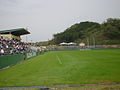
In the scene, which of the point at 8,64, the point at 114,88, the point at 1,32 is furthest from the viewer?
the point at 1,32

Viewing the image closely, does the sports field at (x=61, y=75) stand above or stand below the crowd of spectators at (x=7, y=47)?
below

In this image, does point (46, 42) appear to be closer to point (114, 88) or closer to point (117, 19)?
point (117, 19)

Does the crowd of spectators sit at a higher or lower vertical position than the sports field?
higher

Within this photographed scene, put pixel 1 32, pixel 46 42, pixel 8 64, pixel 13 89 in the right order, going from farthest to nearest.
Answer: pixel 46 42 < pixel 1 32 < pixel 8 64 < pixel 13 89

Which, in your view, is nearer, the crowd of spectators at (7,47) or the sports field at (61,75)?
the sports field at (61,75)

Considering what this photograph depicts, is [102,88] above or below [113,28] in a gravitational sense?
below

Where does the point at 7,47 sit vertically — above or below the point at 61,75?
above

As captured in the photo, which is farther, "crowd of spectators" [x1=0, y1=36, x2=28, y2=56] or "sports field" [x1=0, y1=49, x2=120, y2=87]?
"crowd of spectators" [x1=0, y1=36, x2=28, y2=56]

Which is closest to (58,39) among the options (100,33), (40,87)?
(100,33)

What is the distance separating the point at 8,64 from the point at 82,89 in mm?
12817

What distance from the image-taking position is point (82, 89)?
7.31 m

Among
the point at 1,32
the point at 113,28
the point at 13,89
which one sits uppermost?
the point at 113,28

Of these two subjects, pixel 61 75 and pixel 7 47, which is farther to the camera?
pixel 7 47

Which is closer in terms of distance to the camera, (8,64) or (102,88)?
(102,88)
